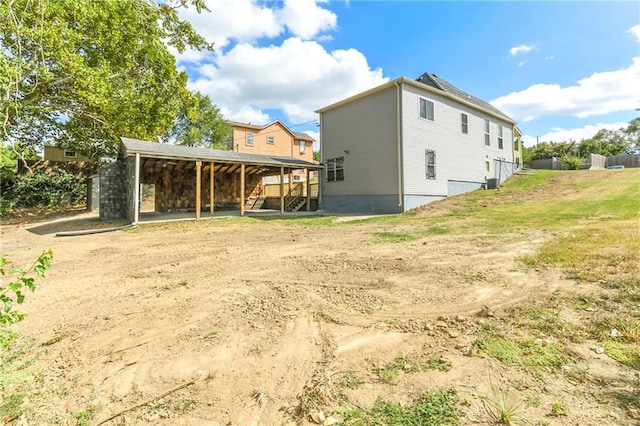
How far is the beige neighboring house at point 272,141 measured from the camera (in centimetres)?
2969

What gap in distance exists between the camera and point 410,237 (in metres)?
7.89

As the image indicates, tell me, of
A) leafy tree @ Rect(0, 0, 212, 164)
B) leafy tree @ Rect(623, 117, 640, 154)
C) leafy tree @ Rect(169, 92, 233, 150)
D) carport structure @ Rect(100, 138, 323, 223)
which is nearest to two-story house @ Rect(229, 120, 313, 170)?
leafy tree @ Rect(169, 92, 233, 150)

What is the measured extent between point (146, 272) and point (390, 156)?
39.7 feet

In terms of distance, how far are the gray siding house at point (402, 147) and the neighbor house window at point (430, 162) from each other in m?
0.05

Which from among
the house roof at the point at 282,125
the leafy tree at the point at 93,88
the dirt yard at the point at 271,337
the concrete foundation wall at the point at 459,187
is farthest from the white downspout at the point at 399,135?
the house roof at the point at 282,125

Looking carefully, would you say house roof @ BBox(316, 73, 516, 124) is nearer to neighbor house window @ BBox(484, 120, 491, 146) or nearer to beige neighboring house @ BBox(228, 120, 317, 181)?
neighbor house window @ BBox(484, 120, 491, 146)

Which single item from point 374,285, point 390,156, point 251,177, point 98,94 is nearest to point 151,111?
point 98,94

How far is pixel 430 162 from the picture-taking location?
51.3 ft

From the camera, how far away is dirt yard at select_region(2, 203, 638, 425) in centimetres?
196

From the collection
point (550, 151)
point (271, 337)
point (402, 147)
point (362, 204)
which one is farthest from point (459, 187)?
point (550, 151)

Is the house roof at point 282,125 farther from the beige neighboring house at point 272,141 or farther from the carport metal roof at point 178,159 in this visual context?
the carport metal roof at point 178,159

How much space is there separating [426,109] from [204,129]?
77.2 ft

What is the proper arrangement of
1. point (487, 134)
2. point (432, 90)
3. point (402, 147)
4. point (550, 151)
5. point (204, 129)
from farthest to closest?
point (550, 151), point (204, 129), point (487, 134), point (432, 90), point (402, 147)

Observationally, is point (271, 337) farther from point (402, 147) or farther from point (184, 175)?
point (184, 175)
